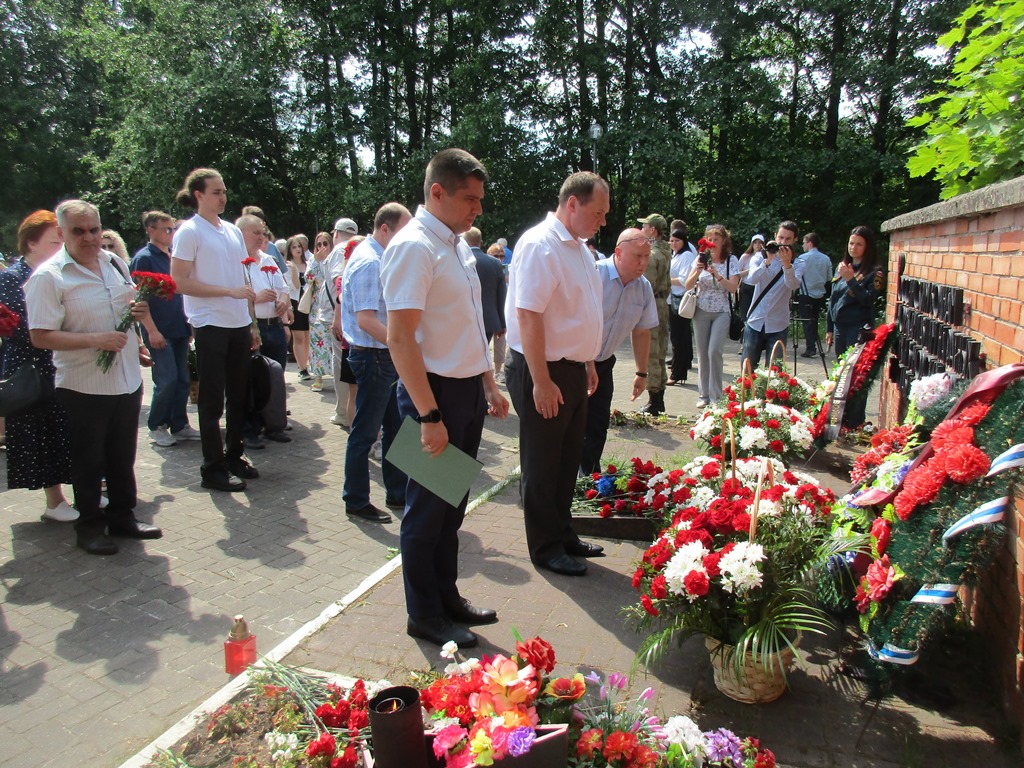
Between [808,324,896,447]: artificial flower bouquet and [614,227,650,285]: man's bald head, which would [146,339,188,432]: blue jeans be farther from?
[808,324,896,447]: artificial flower bouquet

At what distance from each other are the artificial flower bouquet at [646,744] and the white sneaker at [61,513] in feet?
13.6

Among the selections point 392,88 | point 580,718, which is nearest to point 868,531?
point 580,718

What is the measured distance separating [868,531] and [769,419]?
2119mm

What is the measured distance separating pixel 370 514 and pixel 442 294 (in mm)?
2486

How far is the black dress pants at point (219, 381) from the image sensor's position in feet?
17.4

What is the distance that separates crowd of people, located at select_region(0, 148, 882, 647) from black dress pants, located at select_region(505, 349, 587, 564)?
0.04 ft

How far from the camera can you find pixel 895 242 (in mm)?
6051

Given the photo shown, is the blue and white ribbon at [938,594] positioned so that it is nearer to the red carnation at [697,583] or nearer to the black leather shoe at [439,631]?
the red carnation at [697,583]

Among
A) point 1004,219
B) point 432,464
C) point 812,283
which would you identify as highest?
point 1004,219

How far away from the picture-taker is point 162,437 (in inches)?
272

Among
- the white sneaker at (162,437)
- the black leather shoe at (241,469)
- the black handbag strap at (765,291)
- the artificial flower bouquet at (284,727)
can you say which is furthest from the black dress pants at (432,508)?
the black handbag strap at (765,291)

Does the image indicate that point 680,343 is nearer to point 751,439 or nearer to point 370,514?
point 751,439

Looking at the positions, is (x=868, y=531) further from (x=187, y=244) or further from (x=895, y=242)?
(x=187, y=244)

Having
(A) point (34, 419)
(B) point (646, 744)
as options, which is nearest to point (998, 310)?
(B) point (646, 744)
